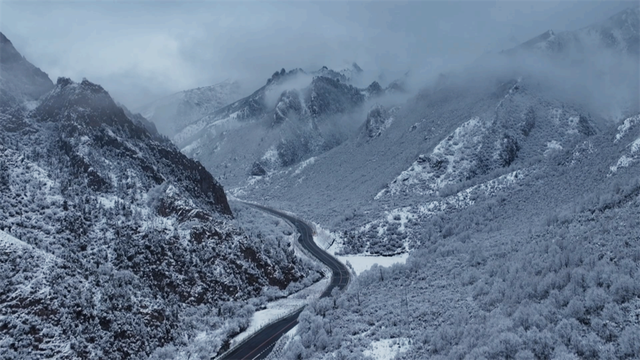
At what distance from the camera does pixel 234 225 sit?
55.5m

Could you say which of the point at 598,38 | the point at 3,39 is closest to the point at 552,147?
the point at 598,38

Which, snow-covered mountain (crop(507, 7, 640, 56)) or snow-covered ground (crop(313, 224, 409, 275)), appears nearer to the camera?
snow-covered ground (crop(313, 224, 409, 275))

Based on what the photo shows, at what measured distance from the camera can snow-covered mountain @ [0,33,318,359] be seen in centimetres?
3064

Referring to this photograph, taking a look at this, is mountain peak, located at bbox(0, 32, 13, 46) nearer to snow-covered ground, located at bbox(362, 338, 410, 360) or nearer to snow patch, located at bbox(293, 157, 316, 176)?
snow-covered ground, located at bbox(362, 338, 410, 360)

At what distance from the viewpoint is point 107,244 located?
39.7 m

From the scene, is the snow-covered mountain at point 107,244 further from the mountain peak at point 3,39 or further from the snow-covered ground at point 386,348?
the snow-covered ground at point 386,348

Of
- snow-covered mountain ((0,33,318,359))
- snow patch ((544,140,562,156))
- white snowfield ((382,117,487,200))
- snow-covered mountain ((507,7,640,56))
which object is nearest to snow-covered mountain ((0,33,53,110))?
snow-covered mountain ((0,33,318,359))

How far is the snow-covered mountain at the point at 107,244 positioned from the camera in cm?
3064

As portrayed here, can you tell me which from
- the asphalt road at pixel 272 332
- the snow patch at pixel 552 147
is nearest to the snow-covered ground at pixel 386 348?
the asphalt road at pixel 272 332

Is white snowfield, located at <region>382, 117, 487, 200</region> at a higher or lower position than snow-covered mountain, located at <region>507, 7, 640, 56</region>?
lower

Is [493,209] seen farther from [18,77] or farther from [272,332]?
[18,77]

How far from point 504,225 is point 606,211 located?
A: 20.4 meters

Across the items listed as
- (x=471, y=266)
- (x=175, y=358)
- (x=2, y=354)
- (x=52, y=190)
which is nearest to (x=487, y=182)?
(x=471, y=266)

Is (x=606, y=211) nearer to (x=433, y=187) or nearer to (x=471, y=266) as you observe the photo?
(x=471, y=266)
